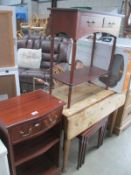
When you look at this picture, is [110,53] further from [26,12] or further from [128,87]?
[26,12]

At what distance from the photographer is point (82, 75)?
1.78m

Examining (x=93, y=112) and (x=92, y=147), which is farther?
(x=92, y=147)

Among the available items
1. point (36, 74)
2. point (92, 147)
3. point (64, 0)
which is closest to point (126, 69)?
point (92, 147)

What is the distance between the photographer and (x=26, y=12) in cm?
841

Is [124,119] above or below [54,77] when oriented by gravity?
below

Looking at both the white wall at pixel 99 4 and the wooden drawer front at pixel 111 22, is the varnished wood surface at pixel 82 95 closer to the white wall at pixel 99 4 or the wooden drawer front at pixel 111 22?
the wooden drawer front at pixel 111 22

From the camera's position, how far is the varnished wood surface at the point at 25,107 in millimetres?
1172

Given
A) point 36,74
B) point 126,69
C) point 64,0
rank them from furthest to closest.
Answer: point 64,0 < point 36,74 < point 126,69

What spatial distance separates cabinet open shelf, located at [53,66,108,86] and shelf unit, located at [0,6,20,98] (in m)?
0.42

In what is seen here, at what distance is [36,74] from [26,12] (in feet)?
20.7

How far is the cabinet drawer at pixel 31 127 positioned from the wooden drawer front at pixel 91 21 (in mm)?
698

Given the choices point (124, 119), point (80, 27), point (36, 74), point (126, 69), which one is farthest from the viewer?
point (36, 74)

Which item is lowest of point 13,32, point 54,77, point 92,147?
point 92,147

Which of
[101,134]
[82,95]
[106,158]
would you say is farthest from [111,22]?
[106,158]
